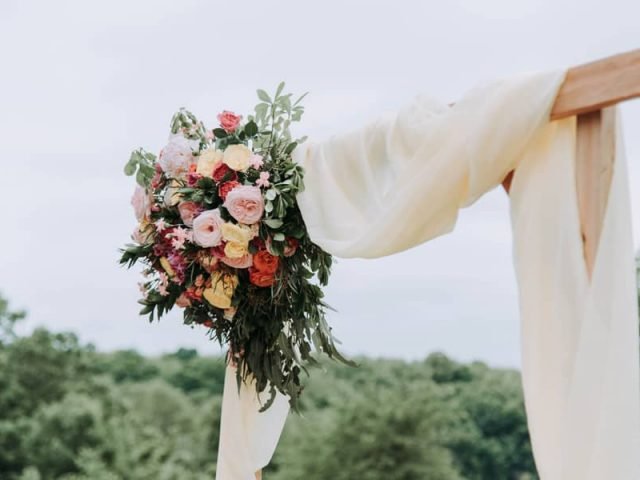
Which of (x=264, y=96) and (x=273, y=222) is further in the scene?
(x=264, y=96)

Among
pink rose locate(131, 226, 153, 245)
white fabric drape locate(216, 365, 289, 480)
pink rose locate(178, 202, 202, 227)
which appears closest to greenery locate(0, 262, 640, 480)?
white fabric drape locate(216, 365, 289, 480)

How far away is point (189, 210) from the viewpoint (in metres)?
2.74

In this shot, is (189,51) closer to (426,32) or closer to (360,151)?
(426,32)

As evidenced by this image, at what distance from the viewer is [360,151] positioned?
250 centimetres

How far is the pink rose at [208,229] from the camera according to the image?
2.63 m

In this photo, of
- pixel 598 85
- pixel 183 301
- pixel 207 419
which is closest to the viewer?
pixel 598 85

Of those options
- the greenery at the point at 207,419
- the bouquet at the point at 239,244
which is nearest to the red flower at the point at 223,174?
the bouquet at the point at 239,244

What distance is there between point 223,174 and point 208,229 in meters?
0.18

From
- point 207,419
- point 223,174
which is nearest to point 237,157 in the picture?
point 223,174

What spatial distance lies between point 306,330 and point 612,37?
4.83 feet

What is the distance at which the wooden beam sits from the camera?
5.87 ft

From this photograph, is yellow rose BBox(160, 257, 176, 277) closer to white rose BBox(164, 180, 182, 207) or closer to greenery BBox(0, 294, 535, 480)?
white rose BBox(164, 180, 182, 207)

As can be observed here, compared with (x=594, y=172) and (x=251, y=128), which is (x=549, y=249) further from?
(x=251, y=128)

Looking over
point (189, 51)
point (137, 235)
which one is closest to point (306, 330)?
point (137, 235)
